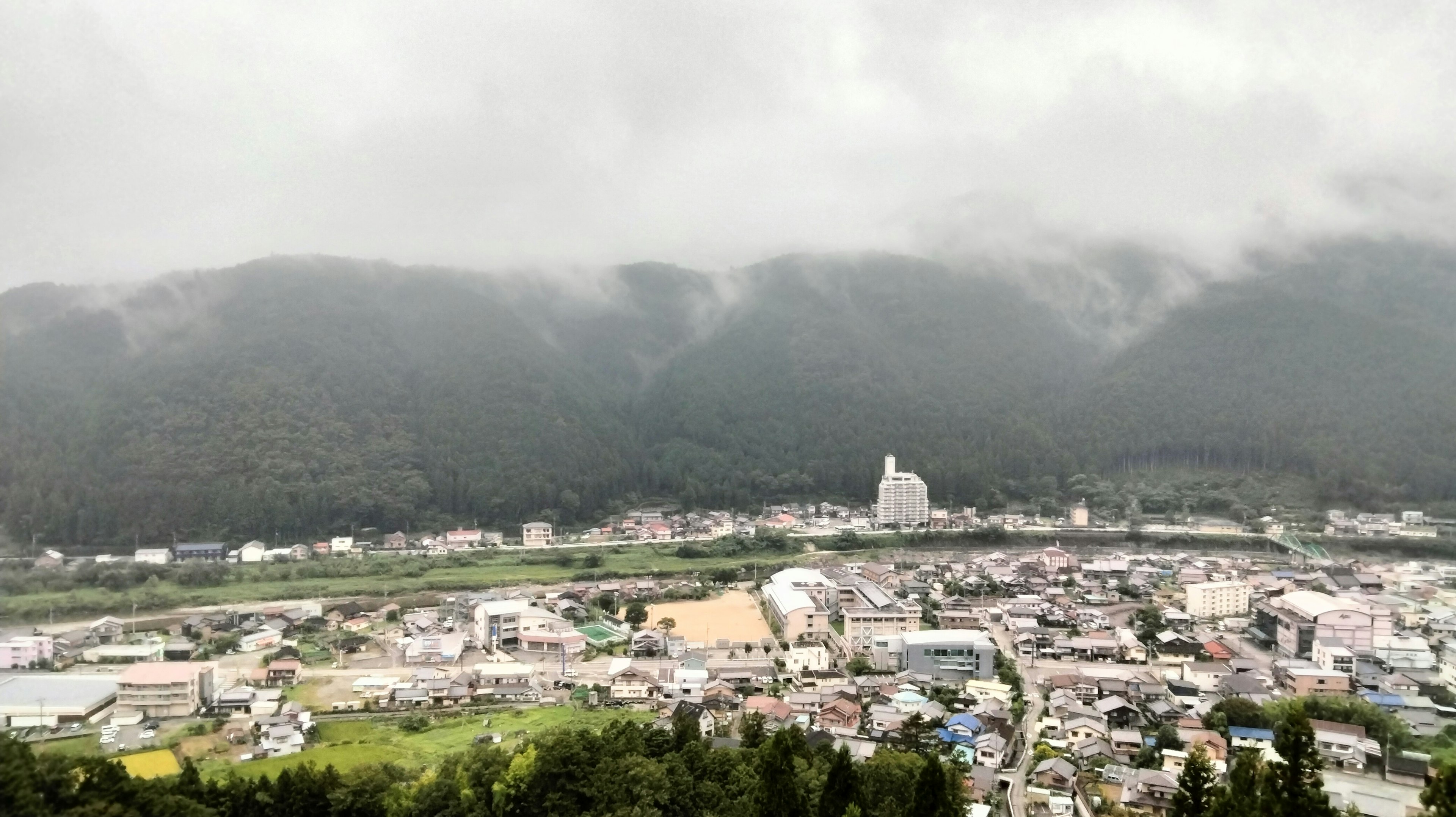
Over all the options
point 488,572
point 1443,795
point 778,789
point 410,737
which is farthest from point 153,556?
point 1443,795

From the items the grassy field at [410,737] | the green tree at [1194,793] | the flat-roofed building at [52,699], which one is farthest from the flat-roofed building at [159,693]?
the green tree at [1194,793]

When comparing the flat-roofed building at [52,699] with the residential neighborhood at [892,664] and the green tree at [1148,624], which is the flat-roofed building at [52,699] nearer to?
the residential neighborhood at [892,664]

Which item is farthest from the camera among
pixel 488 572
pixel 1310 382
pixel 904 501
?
pixel 1310 382

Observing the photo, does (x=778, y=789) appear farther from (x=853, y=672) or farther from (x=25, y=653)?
(x=25, y=653)

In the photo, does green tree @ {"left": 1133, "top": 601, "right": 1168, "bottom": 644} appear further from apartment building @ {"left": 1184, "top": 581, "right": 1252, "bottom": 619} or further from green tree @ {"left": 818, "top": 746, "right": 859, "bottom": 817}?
green tree @ {"left": 818, "top": 746, "right": 859, "bottom": 817}

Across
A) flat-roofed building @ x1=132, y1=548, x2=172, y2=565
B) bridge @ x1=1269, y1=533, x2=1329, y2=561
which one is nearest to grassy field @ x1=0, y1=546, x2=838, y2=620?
flat-roofed building @ x1=132, y1=548, x2=172, y2=565

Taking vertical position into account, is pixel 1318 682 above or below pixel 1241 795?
below

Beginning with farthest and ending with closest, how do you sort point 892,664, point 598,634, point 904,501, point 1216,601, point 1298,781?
point 904,501, point 1216,601, point 598,634, point 892,664, point 1298,781
